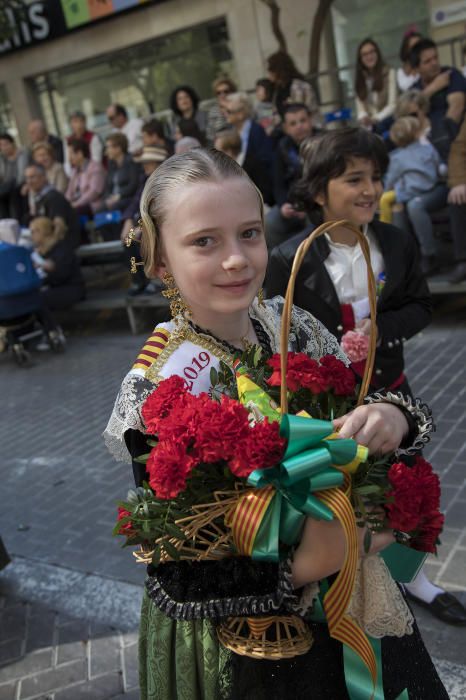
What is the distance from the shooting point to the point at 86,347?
27.3ft

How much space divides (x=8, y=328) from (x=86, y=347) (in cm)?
92

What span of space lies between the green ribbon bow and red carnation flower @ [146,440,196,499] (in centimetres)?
13

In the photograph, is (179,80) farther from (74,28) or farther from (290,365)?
(290,365)

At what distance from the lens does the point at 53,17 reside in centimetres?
1452

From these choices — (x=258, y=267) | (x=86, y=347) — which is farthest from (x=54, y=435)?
(x=258, y=267)

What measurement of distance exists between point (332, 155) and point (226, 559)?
1.75m

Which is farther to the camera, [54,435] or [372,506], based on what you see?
[54,435]

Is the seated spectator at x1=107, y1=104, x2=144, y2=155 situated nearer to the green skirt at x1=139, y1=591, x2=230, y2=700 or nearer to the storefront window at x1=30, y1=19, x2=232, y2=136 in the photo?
the storefront window at x1=30, y1=19, x2=232, y2=136

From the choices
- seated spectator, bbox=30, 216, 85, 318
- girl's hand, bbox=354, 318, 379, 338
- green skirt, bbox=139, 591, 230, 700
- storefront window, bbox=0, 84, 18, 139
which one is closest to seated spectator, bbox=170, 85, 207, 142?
seated spectator, bbox=30, 216, 85, 318

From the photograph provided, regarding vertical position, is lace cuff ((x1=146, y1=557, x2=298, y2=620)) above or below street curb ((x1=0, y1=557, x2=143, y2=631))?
above

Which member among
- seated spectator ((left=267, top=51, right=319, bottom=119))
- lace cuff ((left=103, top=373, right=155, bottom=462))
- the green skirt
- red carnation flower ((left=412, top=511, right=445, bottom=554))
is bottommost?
the green skirt

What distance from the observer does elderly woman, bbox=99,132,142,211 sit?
9359mm

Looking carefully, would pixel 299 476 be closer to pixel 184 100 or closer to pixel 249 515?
pixel 249 515

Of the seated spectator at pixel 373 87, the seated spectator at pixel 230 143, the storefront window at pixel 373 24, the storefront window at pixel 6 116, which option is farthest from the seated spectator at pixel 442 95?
A: the storefront window at pixel 6 116
